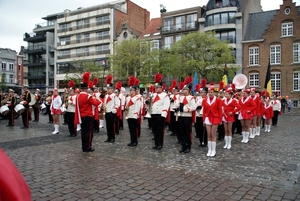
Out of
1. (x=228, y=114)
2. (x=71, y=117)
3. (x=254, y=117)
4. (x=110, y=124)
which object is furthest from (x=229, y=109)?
(x=71, y=117)

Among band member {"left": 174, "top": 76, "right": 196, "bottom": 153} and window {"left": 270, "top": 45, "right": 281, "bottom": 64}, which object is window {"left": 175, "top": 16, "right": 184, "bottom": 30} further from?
band member {"left": 174, "top": 76, "right": 196, "bottom": 153}

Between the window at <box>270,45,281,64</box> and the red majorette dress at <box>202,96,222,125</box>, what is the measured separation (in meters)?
37.8

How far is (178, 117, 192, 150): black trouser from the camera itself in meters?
9.41

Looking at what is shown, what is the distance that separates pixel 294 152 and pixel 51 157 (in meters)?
7.62

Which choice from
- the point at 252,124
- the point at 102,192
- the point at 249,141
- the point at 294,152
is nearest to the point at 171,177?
the point at 102,192

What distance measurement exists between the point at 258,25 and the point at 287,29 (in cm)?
458

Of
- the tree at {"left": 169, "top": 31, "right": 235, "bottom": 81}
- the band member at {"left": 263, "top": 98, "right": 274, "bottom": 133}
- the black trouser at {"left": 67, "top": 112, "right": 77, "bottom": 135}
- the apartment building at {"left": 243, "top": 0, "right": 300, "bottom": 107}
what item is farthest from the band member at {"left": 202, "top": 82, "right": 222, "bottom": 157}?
the apartment building at {"left": 243, "top": 0, "right": 300, "bottom": 107}

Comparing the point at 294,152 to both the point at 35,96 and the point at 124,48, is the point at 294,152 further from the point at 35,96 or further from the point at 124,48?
the point at 124,48

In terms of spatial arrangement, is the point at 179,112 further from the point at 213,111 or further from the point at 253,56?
the point at 253,56

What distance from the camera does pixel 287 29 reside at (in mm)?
42031

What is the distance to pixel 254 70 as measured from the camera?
4391 cm

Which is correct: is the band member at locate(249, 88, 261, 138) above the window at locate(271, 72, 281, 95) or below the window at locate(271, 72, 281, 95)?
below

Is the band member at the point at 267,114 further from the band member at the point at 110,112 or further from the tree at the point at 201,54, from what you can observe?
the tree at the point at 201,54

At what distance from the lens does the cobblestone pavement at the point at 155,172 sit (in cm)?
540
